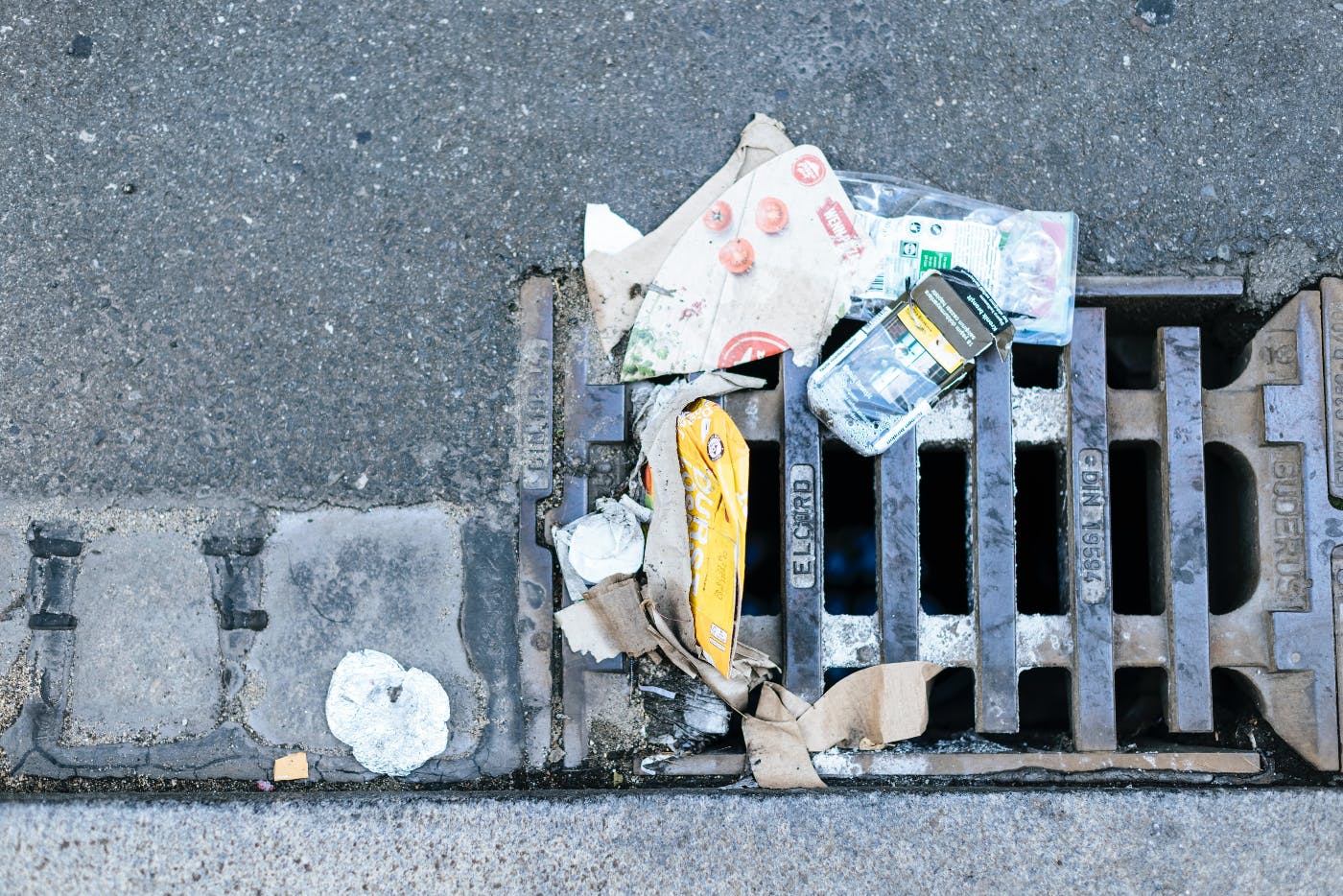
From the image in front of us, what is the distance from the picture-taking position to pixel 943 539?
7.80 feet

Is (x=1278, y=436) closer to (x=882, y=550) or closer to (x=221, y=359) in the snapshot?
(x=882, y=550)

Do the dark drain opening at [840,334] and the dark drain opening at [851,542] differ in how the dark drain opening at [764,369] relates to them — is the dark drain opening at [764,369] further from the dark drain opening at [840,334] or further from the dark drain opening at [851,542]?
the dark drain opening at [851,542]

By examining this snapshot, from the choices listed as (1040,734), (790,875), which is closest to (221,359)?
(790,875)

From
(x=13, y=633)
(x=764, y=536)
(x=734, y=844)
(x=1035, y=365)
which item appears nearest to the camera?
(x=734, y=844)

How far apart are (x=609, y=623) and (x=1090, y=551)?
3.20 ft

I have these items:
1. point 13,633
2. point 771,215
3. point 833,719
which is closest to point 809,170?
point 771,215

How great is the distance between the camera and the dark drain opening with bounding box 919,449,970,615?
7.70 feet

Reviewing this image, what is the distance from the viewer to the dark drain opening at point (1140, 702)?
2105 mm

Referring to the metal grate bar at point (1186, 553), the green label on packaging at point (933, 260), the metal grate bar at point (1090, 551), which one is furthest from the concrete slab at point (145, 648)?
the metal grate bar at point (1186, 553)

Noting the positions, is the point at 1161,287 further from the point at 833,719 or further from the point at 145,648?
the point at 145,648

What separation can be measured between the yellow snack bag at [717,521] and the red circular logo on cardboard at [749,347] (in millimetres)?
125

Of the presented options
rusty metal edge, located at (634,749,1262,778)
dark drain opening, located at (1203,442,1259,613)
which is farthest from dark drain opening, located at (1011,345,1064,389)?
rusty metal edge, located at (634,749,1262,778)

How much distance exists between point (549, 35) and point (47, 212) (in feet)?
3.81

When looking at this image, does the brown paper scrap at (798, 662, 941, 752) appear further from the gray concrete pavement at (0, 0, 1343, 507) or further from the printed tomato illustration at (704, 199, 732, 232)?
the printed tomato illustration at (704, 199, 732, 232)
